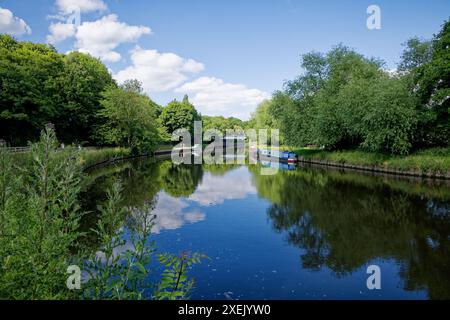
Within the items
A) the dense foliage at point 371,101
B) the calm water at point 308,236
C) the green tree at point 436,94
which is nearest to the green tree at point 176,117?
the dense foliage at point 371,101

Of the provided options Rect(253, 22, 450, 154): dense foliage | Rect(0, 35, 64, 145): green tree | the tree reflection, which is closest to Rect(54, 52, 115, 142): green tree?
Rect(0, 35, 64, 145): green tree

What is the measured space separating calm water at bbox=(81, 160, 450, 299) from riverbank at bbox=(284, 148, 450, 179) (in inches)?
166

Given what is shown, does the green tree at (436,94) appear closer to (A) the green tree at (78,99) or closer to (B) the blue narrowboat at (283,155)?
(B) the blue narrowboat at (283,155)

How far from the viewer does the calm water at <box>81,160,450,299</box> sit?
8.20 metres

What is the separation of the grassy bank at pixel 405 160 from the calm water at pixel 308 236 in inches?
168

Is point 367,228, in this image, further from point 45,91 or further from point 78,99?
point 78,99

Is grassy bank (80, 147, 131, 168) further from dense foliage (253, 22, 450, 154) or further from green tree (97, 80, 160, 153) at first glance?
dense foliage (253, 22, 450, 154)

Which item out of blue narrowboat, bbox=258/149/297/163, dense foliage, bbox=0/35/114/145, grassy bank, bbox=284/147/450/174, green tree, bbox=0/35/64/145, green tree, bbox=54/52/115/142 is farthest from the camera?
green tree, bbox=54/52/115/142

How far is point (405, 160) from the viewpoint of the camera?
29516mm

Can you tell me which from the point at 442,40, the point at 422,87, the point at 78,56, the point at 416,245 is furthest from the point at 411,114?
the point at 78,56

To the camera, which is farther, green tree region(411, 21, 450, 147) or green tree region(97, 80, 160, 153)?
green tree region(97, 80, 160, 153)

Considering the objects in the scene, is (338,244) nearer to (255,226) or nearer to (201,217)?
(255,226)

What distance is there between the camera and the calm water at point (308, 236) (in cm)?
820
